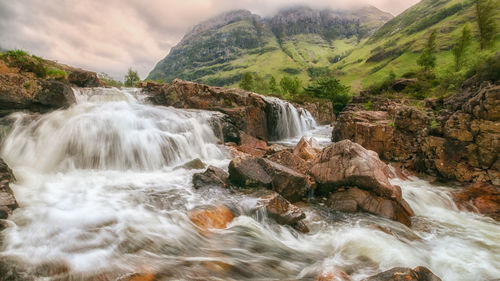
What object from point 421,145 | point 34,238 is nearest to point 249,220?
point 34,238

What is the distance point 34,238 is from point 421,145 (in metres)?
16.3

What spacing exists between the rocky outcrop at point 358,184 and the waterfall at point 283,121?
15820mm

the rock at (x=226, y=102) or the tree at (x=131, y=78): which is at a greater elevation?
the tree at (x=131, y=78)

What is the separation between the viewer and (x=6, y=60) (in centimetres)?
1417

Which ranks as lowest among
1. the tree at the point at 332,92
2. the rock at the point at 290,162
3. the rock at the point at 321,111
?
the rock at the point at 290,162

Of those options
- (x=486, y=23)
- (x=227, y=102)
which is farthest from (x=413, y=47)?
(x=227, y=102)

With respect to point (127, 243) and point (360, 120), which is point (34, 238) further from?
point (360, 120)

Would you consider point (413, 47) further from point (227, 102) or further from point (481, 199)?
point (481, 199)

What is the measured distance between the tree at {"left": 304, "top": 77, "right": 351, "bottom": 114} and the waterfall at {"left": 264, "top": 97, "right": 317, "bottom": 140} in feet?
71.4

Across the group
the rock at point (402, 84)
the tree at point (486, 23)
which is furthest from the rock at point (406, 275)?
the tree at point (486, 23)

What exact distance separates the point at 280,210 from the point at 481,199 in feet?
29.0

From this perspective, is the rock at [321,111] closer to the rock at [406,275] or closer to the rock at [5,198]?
the rock at [406,275]

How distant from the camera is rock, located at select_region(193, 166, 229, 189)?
8.84m

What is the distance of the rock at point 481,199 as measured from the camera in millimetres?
8891
